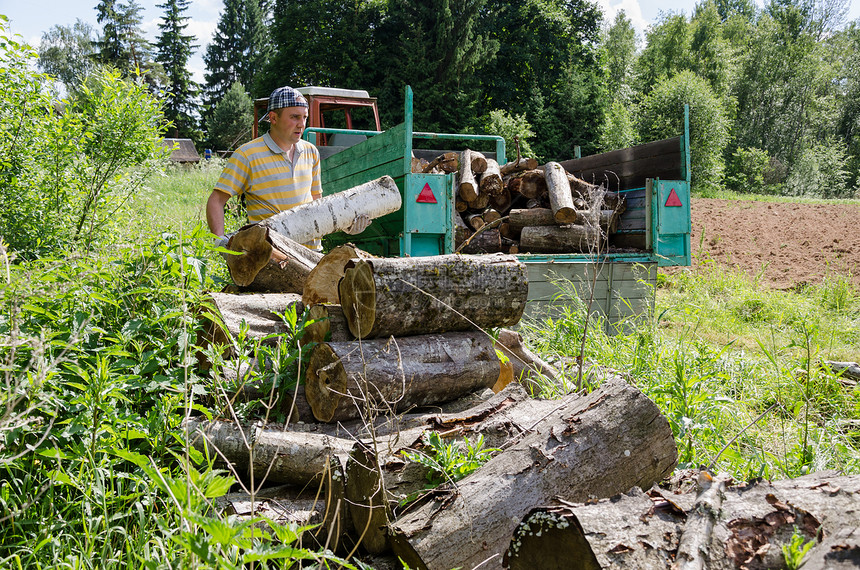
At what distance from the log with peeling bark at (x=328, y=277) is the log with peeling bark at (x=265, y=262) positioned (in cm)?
36

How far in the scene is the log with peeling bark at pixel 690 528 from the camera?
1.44m

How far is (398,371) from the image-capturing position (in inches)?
105

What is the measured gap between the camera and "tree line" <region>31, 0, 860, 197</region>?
2684 cm

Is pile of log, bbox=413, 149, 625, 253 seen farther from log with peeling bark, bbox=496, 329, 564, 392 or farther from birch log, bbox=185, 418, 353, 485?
birch log, bbox=185, 418, 353, 485

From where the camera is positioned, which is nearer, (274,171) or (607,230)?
(274,171)

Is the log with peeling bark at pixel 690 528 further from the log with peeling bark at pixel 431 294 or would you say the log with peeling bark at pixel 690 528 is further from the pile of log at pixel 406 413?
the log with peeling bark at pixel 431 294

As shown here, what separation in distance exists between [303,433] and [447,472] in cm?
68

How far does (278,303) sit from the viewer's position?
3.12m

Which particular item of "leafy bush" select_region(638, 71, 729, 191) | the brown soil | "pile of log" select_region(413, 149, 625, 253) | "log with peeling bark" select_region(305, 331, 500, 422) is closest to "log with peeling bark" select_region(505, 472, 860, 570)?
"log with peeling bark" select_region(305, 331, 500, 422)

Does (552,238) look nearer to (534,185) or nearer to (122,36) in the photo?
(534,185)

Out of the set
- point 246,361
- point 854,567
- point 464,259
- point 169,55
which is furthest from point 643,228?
point 169,55

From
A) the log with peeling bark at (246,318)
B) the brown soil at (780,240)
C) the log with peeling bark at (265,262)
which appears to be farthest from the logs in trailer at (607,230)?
the brown soil at (780,240)

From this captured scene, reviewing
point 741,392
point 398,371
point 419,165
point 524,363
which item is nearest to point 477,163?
point 419,165

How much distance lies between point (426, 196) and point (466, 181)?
1820mm
